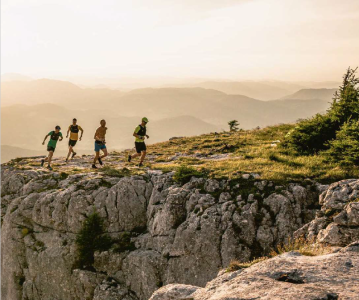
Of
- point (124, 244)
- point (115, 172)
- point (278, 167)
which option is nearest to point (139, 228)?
point (124, 244)

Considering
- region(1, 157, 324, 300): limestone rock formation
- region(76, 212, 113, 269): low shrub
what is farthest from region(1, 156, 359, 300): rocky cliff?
region(76, 212, 113, 269): low shrub

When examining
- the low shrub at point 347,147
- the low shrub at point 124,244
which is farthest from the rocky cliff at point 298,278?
the low shrub at point 124,244

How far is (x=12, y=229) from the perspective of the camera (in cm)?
2047

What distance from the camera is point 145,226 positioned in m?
18.3

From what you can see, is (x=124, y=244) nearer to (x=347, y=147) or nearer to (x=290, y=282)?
(x=290, y=282)

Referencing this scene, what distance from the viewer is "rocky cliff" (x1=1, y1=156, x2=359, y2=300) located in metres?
14.3

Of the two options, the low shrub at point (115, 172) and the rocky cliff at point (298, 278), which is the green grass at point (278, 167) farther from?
the rocky cliff at point (298, 278)

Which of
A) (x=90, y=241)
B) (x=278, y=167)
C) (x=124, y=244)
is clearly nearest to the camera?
(x=124, y=244)

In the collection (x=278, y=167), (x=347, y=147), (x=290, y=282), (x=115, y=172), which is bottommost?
(x=290, y=282)

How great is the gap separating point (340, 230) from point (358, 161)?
22.7 feet

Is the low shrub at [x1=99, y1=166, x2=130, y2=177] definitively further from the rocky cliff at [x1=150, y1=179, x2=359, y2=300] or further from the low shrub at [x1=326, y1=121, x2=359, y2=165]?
the low shrub at [x1=326, y1=121, x2=359, y2=165]

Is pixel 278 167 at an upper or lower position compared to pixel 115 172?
upper

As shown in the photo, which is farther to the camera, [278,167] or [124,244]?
[278,167]

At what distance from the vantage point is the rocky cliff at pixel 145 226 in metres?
14.3
